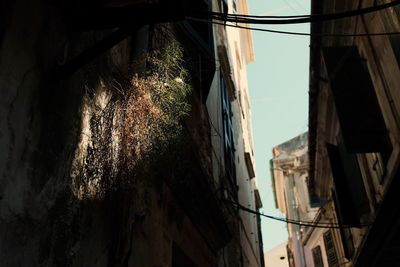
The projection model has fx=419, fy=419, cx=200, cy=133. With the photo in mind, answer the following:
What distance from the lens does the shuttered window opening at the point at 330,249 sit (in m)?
14.0

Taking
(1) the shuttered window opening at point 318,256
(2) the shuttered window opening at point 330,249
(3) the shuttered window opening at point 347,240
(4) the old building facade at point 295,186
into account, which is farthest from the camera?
(4) the old building facade at point 295,186

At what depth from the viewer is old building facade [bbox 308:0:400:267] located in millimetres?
6695

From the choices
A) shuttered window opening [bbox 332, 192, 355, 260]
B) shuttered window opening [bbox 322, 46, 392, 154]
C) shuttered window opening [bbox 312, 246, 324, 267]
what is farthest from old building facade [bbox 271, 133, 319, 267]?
shuttered window opening [bbox 322, 46, 392, 154]

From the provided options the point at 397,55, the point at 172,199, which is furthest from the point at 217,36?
the point at 172,199

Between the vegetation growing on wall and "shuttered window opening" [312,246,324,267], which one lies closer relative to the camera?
the vegetation growing on wall

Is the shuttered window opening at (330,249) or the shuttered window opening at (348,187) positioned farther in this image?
the shuttered window opening at (330,249)

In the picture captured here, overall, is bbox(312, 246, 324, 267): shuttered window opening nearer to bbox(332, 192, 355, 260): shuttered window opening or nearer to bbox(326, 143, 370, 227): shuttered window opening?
bbox(332, 192, 355, 260): shuttered window opening

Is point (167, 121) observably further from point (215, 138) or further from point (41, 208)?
point (215, 138)

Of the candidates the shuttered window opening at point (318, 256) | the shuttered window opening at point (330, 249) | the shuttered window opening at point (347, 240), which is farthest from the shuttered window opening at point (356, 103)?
the shuttered window opening at point (318, 256)

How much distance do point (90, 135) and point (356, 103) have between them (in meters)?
5.56

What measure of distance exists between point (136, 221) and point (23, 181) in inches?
64.2

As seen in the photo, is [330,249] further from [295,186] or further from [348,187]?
[295,186]

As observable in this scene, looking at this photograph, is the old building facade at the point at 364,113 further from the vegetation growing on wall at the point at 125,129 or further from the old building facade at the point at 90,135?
the old building facade at the point at 90,135

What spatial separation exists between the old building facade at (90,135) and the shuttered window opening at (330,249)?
10057mm
